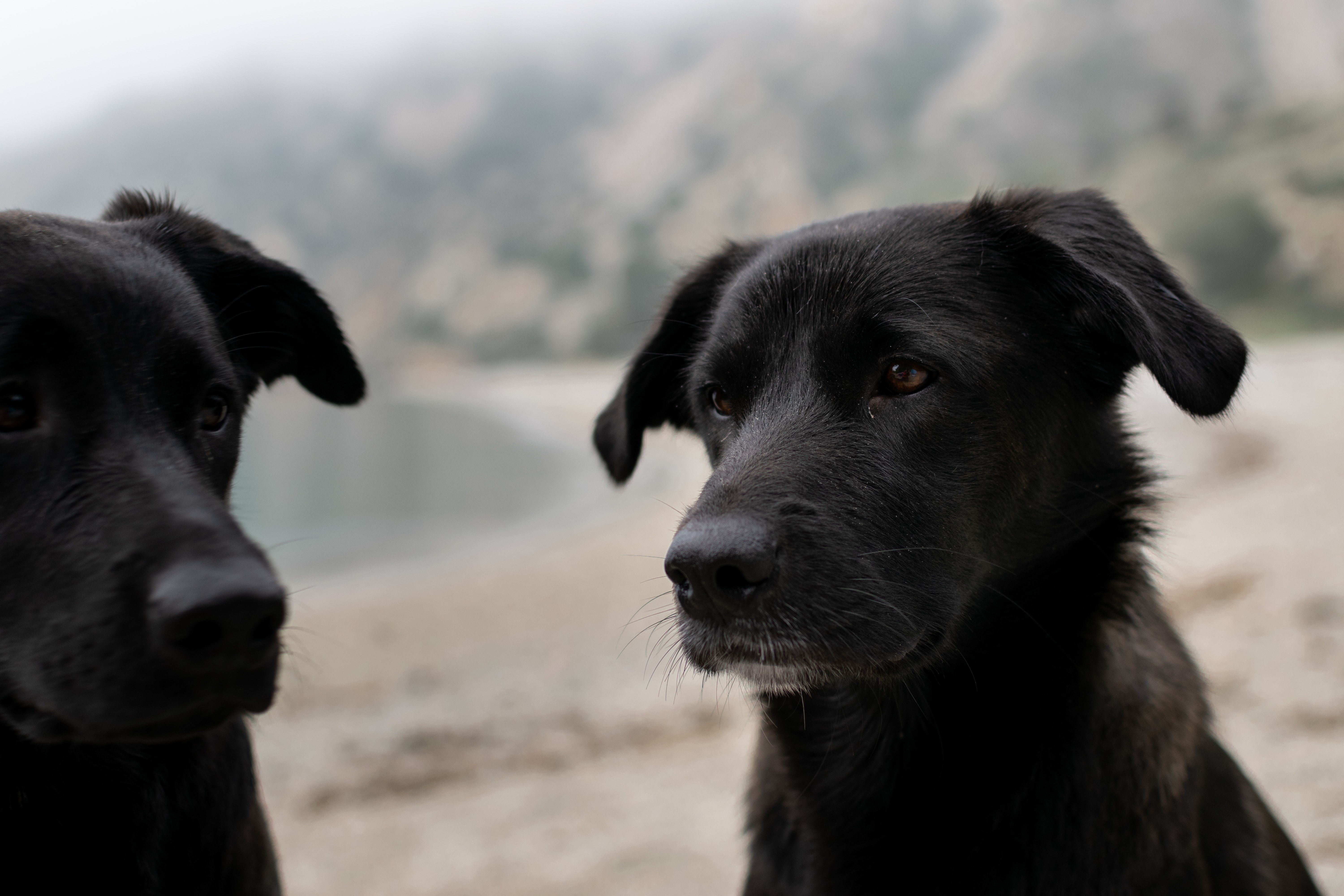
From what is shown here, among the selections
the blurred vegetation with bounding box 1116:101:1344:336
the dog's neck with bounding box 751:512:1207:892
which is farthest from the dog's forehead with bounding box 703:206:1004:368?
the blurred vegetation with bounding box 1116:101:1344:336

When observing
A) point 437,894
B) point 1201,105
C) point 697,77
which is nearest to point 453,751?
point 437,894

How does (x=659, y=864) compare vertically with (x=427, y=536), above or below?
above

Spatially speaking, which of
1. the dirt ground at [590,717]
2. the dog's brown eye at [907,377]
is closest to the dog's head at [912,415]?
the dog's brown eye at [907,377]

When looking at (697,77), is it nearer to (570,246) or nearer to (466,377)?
(570,246)

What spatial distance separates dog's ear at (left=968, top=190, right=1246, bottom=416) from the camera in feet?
7.80

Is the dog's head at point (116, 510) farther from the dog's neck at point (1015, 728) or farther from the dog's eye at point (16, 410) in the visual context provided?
the dog's neck at point (1015, 728)

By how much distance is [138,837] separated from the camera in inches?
97.1

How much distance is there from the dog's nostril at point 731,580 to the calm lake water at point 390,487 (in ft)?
28.7

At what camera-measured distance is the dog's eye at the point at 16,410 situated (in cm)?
218

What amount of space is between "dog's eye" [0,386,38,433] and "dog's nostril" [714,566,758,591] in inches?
60.8

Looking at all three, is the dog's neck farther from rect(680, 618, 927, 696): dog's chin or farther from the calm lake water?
the calm lake water

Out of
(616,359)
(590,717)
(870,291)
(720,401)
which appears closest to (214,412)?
(720,401)

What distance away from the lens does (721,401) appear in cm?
297

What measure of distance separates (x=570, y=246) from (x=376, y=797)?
98.2 meters
